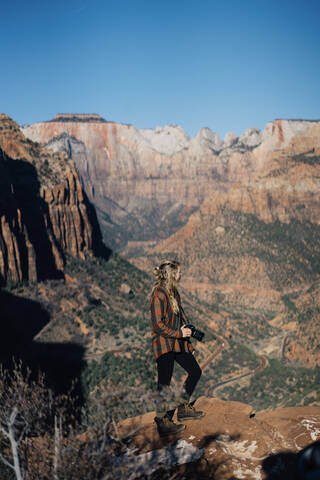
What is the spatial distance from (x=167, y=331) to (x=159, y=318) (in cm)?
36

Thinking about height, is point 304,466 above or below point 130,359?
above

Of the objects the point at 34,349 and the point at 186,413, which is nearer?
the point at 186,413

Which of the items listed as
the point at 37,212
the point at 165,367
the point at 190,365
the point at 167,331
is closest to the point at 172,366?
the point at 165,367

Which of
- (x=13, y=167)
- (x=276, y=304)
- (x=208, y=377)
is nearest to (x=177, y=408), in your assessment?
(x=208, y=377)

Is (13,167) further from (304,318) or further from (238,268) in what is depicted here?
(238,268)

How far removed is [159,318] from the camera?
11.0m

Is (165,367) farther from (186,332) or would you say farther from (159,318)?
(159,318)

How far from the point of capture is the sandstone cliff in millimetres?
66000

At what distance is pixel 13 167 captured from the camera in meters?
79.4

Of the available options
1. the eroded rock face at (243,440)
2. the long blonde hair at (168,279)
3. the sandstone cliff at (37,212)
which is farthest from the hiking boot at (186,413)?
the sandstone cliff at (37,212)

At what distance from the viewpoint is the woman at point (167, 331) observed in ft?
36.0

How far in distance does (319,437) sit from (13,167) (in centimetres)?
7557

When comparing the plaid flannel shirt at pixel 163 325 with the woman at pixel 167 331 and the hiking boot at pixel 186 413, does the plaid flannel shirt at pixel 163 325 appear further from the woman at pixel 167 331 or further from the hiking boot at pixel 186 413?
the hiking boot at pixel 186 413

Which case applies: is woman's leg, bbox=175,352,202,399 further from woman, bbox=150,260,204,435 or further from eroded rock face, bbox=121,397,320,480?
eroded rock face, bbox=121,397,320,480
